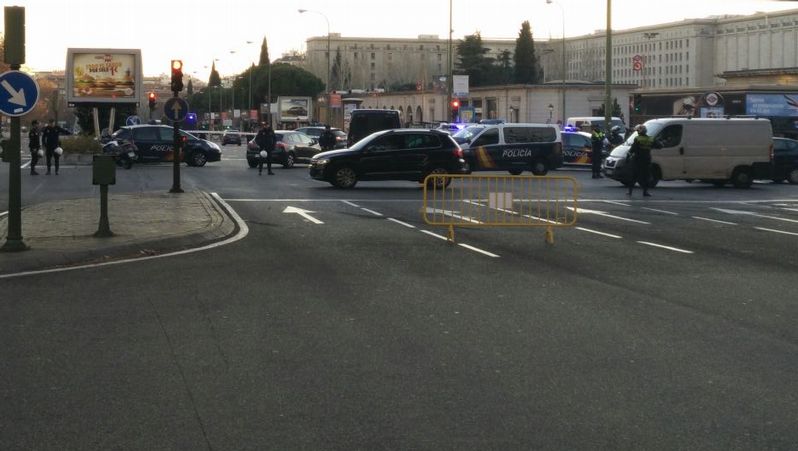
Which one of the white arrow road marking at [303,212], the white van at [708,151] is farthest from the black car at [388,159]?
the white arrow road marking at [303,212]

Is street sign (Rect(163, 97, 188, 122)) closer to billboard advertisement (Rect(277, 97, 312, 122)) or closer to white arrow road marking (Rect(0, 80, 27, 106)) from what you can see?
white arrow road marking (Rect(0, 80, 27, 106))

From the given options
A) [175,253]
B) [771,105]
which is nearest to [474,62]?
[771,105]

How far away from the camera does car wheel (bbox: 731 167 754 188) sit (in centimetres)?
3303

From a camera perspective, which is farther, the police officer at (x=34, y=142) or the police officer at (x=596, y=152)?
the police officer at (x=596, y=152)

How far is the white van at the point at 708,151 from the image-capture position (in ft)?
106

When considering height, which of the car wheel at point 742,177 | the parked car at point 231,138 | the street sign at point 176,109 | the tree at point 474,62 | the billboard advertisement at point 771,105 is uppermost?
the tree at point 474,62

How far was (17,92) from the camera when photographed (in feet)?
46.4

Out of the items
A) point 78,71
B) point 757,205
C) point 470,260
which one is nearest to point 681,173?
point 757,205

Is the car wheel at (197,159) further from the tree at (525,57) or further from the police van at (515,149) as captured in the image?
the tree at (525,57)

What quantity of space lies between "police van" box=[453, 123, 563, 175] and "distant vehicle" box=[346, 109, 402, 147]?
27.2ft

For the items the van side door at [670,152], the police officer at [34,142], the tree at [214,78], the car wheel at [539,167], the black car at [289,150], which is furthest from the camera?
the tree at [214,78]

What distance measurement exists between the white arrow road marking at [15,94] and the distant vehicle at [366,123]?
32.5m

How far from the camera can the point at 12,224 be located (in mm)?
14492

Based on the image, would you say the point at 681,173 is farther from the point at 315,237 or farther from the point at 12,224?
the point at 12,224
